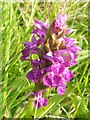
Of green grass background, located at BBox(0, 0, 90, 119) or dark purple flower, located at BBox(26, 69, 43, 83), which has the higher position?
dark purple flower, located at BBox(26, 69, 43, 83)

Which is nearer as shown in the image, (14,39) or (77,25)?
(14,39)

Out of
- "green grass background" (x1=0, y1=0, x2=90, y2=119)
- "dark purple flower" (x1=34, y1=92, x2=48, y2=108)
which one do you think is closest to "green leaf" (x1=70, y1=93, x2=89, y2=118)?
"green grass background" (x1=0, y1=0, x2=90, y2=119)

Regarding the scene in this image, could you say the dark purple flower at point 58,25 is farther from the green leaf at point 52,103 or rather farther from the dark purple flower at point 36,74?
the green leaf at point 52,103

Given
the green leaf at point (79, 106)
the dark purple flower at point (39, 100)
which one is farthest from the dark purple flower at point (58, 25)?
the green leaf at point (79, 106)

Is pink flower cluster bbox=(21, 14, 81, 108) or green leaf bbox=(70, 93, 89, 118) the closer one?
pink flower cluster bbox=(21, 14, 81, 108)

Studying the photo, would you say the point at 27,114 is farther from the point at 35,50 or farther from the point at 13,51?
the point at 13,51

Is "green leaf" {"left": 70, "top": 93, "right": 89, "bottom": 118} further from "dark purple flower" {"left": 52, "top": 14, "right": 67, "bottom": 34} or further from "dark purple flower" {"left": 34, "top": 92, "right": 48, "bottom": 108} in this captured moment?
"dark purple flower" {"left": 52, "top": 14, "right": 67, "bottom": 34}

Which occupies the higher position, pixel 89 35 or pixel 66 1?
pixel 66 1

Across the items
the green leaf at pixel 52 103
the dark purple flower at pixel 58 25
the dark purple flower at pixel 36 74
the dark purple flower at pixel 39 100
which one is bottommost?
the green leaf at pixel 52 103

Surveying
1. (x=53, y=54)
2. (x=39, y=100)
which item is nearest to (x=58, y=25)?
(x=53, y=54)

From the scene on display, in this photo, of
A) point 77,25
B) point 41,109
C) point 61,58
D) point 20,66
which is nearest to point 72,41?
point 61,58

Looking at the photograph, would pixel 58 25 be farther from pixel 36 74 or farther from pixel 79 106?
pixel 79 106
